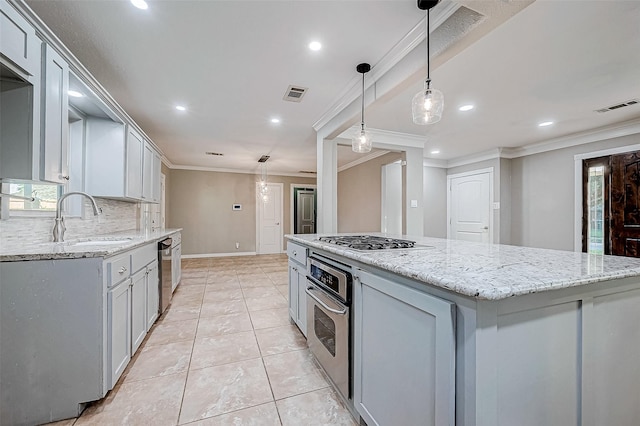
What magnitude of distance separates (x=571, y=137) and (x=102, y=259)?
6.16m

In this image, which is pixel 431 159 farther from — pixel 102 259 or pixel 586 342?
pixel 102 259

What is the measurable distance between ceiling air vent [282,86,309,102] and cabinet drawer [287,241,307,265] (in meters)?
1.58

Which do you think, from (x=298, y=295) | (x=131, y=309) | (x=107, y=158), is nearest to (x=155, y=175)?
(x=107, y=158)

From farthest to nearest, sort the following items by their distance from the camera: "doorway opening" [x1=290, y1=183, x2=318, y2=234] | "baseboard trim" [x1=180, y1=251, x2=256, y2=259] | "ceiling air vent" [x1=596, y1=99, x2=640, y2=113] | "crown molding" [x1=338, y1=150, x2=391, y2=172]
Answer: "doorway opening" [x1=290, y1=183, x2=318, y2=234], "baseboard trim" [x1=180, y1=251, x2=256, y2=259], "crown molding" [x1=338, y1=150, x2=391, y2=172], "ceiling air vent" [x1=596, y1=99, x2=640, y2=113]

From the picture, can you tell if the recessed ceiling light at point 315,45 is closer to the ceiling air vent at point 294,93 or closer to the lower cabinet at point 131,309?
the ceiling air vent at point 294,93

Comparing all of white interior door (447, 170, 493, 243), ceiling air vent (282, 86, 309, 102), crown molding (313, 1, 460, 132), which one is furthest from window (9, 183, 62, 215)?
white interior door (447, 170, 493, 243)

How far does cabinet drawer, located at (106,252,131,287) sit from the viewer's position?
1.60 metres

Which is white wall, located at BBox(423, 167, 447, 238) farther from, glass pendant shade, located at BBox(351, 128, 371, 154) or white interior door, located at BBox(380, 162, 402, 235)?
glass pendant shade, located at BBox(351, 128, 371, 154)

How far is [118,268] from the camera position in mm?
1714

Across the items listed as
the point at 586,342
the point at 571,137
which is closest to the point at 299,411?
the point at 586,342

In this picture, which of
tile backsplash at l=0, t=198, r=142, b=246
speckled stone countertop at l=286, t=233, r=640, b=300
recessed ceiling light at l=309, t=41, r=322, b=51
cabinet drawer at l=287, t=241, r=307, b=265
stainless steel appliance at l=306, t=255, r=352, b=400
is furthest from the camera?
cabinet drawer at l=287, t=241, r=307, b=265

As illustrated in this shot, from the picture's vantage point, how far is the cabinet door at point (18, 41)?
126cm

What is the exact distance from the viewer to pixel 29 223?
6.27 ft

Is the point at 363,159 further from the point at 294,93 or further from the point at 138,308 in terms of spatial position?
the point at 138,308
